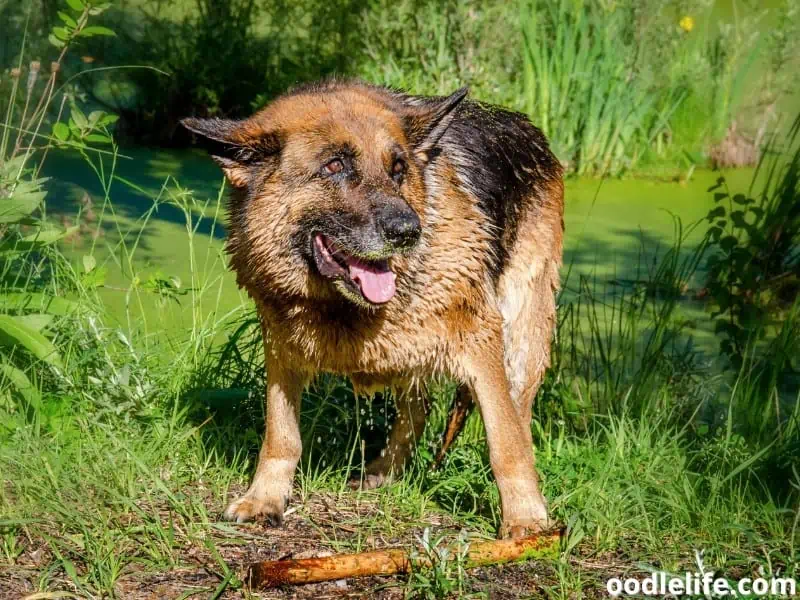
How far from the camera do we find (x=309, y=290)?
4.37 meters

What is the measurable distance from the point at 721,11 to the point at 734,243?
8.13 metres

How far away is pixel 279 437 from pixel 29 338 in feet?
3.75

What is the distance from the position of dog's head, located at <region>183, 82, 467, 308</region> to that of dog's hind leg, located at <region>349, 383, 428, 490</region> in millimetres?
1076

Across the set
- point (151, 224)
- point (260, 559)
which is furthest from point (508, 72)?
point (260, 559)

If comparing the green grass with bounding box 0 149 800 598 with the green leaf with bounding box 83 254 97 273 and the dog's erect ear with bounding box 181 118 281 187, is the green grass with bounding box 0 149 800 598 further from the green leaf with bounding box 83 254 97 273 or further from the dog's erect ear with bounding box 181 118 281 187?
the dog's erect ear with bounding box 181 118 281 187

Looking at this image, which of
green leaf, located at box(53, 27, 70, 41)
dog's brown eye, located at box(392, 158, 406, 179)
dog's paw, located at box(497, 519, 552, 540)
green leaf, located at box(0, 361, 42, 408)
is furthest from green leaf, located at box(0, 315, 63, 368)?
dog's paw, located at box(497, 519, 552, 540)

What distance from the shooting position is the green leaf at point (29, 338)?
15.8ft

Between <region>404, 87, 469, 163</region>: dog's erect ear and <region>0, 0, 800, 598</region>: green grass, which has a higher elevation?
<region>404, 87, 469, 163</region>: dog's erect ear

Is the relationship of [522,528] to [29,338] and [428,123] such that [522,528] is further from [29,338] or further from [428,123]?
[29,338]

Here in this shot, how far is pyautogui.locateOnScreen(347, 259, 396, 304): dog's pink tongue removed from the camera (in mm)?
4250

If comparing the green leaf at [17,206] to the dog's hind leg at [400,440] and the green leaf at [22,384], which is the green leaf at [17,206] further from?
the dog's hind leg at [400,440]

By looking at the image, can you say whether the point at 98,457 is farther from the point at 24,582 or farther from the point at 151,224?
the point at 151,224

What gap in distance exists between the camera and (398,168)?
437 centimetres

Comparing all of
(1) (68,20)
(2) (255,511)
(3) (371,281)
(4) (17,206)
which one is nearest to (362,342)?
(3) (371,281)
